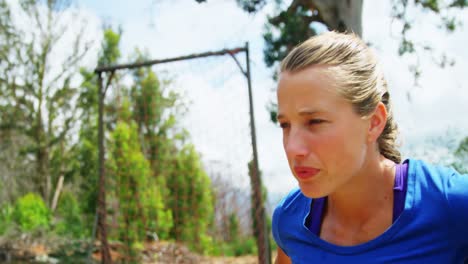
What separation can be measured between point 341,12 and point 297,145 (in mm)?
6538

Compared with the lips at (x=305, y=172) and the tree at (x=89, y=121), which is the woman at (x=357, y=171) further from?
the tree at (x=89, y=121)

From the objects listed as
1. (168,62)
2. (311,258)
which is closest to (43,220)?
(168,62)

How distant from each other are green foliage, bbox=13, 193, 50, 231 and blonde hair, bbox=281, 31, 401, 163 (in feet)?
43.4

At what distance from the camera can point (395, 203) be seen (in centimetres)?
141

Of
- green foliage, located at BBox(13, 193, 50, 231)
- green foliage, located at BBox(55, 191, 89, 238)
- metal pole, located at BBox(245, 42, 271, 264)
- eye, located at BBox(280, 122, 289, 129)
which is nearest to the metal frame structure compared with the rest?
metal pole, located at BBox(245, 42, 271, 264)

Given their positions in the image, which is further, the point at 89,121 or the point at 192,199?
the point at 89,121

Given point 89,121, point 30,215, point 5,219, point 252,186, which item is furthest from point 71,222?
point 252,186

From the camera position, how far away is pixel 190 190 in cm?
922

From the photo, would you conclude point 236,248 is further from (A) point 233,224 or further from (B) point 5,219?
(B) point 5,219

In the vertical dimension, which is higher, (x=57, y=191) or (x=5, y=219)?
(x=57, y=191)

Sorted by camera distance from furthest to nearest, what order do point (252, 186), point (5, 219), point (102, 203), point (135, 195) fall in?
point (5, 219) → point (135, 195) → point (102, 203) → point (252, 186)

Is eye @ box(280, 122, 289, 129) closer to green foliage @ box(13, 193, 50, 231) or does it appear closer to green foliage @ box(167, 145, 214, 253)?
green foliage @ box(167, 145, 214, 253)

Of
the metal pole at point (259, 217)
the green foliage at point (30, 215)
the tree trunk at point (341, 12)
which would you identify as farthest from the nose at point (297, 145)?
the green foliage at point (30, 215)

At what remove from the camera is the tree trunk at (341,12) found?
24.5ft
